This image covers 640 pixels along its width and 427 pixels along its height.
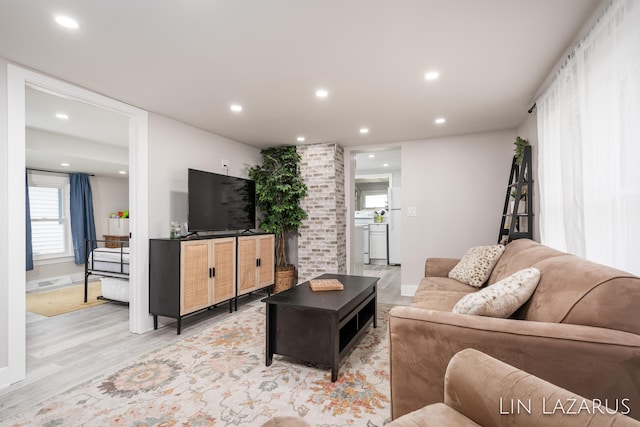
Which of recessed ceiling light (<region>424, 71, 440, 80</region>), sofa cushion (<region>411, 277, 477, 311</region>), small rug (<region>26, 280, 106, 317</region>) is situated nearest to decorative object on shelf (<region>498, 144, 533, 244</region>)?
sofa cushion (<region>411, 277, 477, 311</region>)

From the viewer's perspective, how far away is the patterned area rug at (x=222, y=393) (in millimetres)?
1782

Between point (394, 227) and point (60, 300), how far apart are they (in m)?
6.38

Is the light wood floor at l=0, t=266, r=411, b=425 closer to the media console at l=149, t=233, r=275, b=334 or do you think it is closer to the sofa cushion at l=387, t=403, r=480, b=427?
the media console at l=149, t=233, r=275, b=334

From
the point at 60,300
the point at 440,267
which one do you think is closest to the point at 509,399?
the point at 440,267

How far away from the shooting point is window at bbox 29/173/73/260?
573 cm

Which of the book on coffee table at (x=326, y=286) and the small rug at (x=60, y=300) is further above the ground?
the book on coffee table at (x=326, y=286)

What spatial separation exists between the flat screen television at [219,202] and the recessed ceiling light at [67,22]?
184cm

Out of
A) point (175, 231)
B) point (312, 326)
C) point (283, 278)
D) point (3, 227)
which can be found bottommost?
point (283, 278)

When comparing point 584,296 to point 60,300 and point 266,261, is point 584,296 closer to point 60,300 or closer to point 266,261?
point 266,261

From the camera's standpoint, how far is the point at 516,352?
1230 mm

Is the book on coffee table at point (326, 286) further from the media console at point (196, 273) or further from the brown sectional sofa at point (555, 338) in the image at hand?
the media console at point (196, 273)

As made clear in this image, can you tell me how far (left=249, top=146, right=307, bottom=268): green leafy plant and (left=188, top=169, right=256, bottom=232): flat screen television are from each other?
0.25 meters

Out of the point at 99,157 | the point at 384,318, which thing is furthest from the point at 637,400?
the point at 99,157

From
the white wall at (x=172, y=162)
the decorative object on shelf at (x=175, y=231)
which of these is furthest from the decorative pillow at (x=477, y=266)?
the white wall at (x=172, y=162)
